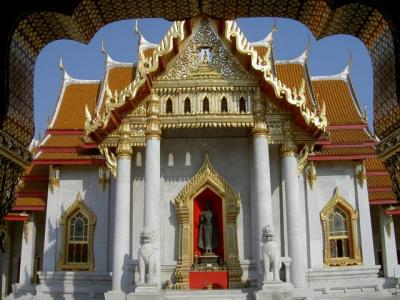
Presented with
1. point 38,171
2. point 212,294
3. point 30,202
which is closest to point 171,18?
point 212,294

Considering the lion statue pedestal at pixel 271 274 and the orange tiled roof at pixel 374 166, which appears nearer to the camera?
the lion statue pedestal at pixel 271 274

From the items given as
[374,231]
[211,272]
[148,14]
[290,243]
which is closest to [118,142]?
[211,272]

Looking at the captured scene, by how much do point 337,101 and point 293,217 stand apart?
7481 mm

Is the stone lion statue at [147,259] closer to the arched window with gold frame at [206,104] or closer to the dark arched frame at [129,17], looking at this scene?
the arched window with gold frame at [206,104]

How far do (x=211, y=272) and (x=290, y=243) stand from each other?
2046mm

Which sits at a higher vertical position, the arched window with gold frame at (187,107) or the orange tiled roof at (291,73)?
the orange tiled roof at (291,73)

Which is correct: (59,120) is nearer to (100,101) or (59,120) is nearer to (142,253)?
(100,101)

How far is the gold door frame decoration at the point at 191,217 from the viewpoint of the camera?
1252cm

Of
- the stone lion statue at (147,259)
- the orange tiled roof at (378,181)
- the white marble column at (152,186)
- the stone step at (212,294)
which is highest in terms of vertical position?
the orange tiled roof at (378,181)

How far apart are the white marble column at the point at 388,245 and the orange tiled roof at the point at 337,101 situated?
10.8ft

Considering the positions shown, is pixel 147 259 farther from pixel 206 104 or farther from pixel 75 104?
pixel 75 104

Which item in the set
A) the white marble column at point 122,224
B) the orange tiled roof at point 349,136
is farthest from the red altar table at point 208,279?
the orange tiled roof at point 349,136

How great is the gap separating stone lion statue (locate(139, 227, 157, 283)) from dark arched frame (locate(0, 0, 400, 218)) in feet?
19.5

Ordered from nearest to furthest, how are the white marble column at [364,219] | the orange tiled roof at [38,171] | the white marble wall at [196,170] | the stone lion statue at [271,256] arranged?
the stone lion statue at [271,256] < the white marble wall at [196,170] < the white marble column at [364,219] < the orange tiled roof at [38,171]
